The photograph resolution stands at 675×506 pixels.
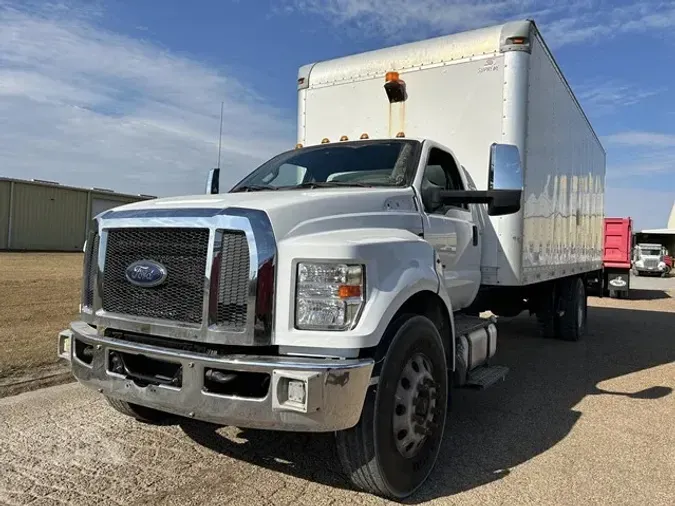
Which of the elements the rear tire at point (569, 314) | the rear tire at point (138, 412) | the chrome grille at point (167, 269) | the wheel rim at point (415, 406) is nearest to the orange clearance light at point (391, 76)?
the wheel rim at point (415, 406)

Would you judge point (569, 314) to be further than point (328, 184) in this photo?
Yes

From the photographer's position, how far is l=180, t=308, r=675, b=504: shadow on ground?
11.7 feet

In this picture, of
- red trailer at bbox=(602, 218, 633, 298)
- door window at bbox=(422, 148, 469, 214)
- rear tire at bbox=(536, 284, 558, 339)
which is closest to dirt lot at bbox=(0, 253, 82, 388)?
door window at bbox=(422, 148, 469, 214)

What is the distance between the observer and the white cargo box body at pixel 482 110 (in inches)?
205

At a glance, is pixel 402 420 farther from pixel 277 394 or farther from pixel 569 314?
pixel 569 314

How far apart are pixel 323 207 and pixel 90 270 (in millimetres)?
1529

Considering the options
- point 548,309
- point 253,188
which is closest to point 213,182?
point 253,188

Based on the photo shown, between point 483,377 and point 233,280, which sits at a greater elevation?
point 233,280

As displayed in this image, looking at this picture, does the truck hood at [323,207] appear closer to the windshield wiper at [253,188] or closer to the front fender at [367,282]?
Answer: the front fender at [367,282]

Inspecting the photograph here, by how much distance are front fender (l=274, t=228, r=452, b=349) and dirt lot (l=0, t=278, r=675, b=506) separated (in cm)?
102

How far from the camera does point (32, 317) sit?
26.2 ft

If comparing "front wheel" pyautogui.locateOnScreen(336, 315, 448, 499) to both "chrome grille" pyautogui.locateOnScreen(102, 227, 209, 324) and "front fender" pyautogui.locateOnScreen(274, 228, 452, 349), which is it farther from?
"chrome grille" pyautogui.locateOnScreen(102, 227, 209, 324)

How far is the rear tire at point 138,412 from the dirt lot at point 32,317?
66.3 inches

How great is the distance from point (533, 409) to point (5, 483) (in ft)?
13.5
